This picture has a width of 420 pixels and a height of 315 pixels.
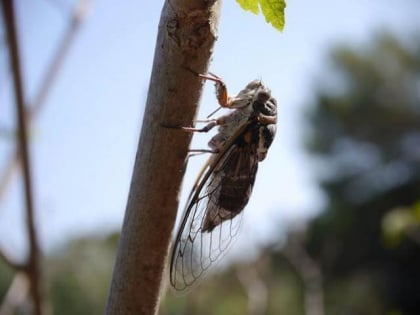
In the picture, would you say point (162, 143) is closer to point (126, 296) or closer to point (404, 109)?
point (126, 296)

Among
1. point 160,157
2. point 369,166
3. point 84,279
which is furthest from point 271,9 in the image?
point 369,166

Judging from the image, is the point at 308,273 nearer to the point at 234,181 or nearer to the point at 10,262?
the point at 234,181

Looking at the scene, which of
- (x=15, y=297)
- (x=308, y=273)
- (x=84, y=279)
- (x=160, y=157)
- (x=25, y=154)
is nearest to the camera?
(x=160, y=157)

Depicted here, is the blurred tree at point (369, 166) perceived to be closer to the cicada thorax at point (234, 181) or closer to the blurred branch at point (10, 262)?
the cicada thorax at point (234, 181)

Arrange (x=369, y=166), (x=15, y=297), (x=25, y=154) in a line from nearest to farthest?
1. (x=25, y=154)
2. (x=15, y=297)
3. (x=369, y=166)

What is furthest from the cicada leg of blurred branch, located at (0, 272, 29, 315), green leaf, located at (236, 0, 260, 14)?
blurred branch, located at (0, 272, 29, 315)

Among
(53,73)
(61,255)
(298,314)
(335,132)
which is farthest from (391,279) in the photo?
(53,73)

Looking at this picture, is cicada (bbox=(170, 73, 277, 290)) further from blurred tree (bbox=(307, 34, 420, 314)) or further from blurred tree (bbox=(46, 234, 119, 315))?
blurred tree (bbox=(307, 34, 420, 314))

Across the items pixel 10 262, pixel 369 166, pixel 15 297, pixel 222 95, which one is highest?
pixel 369 166
